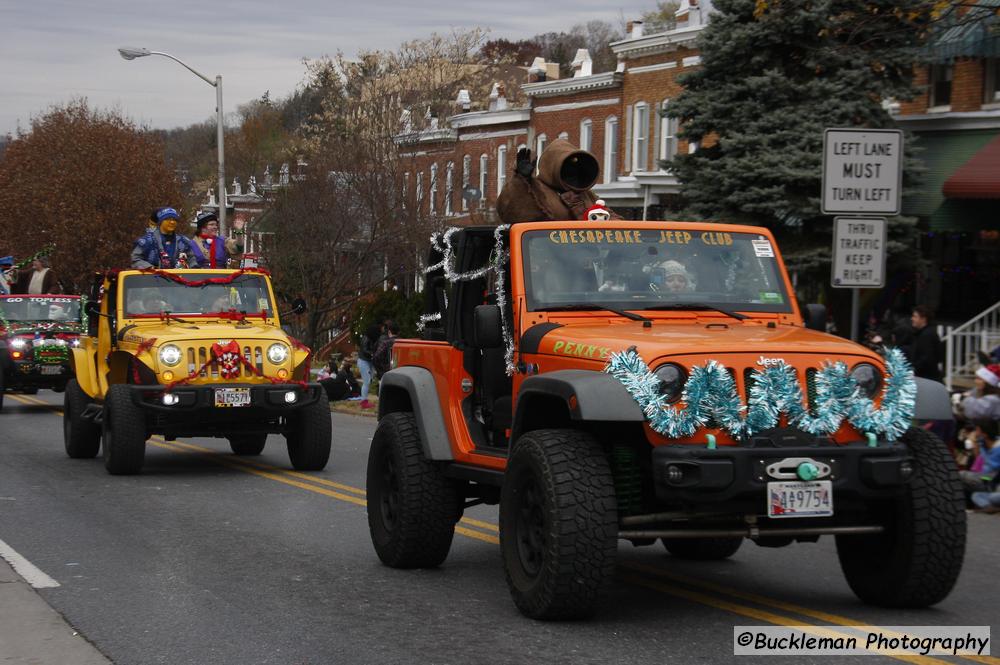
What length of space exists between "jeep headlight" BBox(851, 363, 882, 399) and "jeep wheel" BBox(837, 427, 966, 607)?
1.18 ft

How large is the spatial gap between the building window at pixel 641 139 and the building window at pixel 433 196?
525 cm

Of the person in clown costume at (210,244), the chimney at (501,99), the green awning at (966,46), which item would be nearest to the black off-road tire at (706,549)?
the person in clown costume at (210,244)

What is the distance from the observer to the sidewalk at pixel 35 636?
7117mm

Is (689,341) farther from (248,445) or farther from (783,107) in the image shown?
(783,107)

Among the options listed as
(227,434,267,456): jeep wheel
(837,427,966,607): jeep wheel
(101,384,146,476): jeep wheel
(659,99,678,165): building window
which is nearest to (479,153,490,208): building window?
(659,99,678,165): building window

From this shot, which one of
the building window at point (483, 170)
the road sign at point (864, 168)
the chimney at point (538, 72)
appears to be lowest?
the road sign at point (864, 168)

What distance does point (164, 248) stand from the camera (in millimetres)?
16797

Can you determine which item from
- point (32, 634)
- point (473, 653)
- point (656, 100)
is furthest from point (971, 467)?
point (656, 100)

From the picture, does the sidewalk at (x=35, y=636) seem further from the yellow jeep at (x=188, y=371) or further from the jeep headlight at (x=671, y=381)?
the yellow jeep at (x=188, y=371)

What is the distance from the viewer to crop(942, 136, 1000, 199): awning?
22859mm

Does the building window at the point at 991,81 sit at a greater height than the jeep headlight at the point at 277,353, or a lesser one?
greater

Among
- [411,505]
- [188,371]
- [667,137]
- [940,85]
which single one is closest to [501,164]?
[667,137]

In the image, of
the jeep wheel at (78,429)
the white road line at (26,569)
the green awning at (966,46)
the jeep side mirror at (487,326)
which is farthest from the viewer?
the green awning at (966,46)

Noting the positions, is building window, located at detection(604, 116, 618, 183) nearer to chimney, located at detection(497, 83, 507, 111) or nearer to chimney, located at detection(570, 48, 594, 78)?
chimney, located at detection(570, 48, 594, 78)
